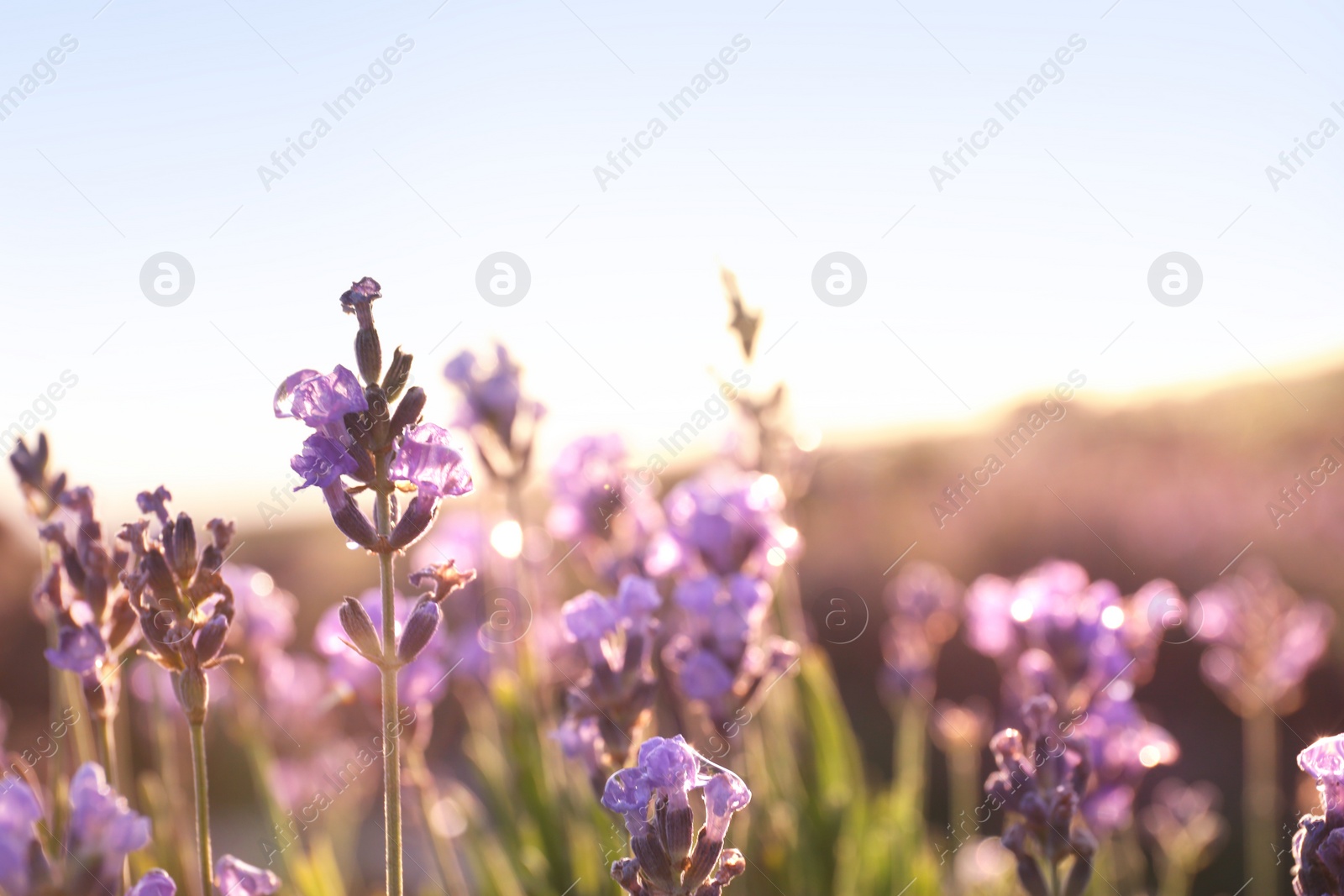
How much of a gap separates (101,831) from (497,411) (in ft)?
5.78

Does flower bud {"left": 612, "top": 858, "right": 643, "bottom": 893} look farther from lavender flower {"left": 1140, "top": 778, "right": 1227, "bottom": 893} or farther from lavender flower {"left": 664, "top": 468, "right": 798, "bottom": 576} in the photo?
lavender flower {"left": 1140, "top": 778, "right": 1227, "bottom": 893}

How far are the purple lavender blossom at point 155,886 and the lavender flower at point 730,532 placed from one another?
137 cm

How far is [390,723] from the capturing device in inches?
45.8

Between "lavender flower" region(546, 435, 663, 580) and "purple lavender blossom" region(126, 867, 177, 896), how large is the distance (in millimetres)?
1507

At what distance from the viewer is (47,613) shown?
1712 millimetres

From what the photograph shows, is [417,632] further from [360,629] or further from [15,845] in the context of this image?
[15,845]

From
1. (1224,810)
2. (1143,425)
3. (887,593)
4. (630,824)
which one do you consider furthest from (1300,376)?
(630,824)

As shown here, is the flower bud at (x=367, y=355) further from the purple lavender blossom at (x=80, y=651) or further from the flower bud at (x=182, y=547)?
the purple lavender blossom at (x=80, y=651)

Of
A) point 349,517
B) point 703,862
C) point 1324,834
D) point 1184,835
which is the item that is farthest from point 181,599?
point 1184,835

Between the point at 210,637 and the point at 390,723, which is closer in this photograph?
the point at 390,723

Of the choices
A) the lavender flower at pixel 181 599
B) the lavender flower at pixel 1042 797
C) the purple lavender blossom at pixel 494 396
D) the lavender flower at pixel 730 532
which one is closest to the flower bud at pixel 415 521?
the lavender flower at pixel 181 599

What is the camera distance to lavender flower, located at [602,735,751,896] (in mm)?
1204

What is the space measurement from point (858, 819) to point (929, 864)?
22 centimetres

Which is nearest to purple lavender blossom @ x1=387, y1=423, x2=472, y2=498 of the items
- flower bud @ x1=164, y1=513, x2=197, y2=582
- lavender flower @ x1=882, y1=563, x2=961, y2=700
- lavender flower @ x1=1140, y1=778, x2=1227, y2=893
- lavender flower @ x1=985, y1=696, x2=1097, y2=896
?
flower bud @ x1=164, y1=513, x2=197, y2=582
